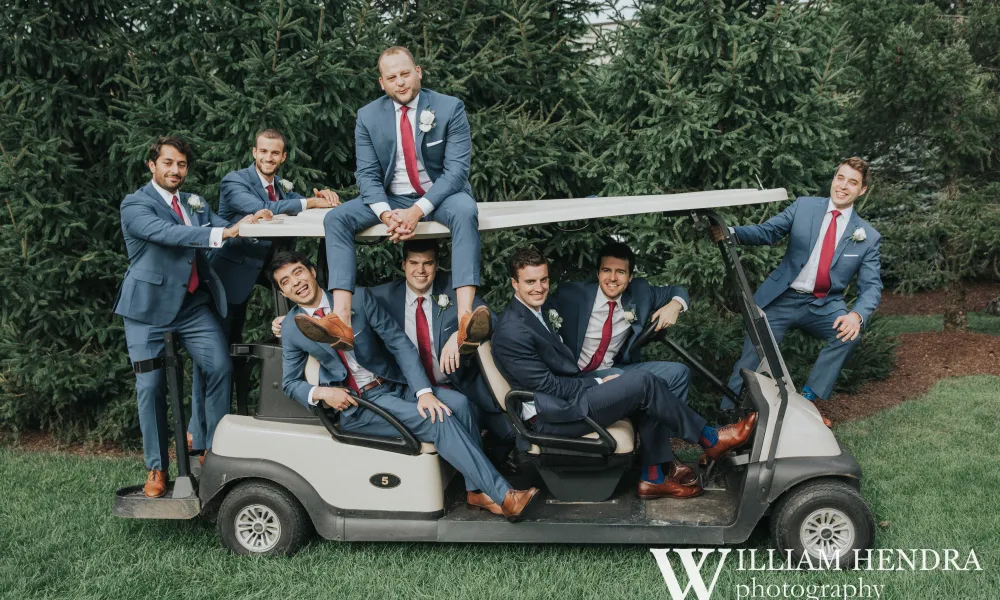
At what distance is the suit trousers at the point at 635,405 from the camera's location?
3.80 m

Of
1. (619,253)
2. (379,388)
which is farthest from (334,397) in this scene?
(619,253)

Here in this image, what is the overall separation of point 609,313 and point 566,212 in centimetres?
87

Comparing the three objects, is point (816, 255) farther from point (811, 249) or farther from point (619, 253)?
point (619, 253)

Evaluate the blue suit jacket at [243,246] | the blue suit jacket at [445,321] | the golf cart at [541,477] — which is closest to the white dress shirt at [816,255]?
the golf cart at [541,477]

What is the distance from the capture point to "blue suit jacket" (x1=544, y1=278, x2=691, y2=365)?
437cm

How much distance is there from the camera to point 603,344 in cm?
435

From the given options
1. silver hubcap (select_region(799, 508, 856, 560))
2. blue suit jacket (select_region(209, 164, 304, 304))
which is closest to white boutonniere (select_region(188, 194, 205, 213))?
blue suit jacket (select_region(209, 164, 304, 304))

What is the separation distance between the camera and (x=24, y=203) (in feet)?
18.7

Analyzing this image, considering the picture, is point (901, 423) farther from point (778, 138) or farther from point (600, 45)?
point (600, 45)

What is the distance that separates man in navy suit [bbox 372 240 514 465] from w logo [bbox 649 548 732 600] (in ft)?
3.26

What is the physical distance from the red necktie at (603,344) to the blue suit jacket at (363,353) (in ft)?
3.00

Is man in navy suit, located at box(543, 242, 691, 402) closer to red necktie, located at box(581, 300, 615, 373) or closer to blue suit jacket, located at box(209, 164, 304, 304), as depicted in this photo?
red necktie, located at box(581, 300, 615, 373)

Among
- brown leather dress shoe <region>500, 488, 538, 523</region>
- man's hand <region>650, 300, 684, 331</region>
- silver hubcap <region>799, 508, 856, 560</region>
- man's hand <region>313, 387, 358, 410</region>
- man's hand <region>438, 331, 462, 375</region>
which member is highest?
man's hand <region>650, 300, 684, 331</region>

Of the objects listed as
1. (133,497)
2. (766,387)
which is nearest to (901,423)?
(766,387)
